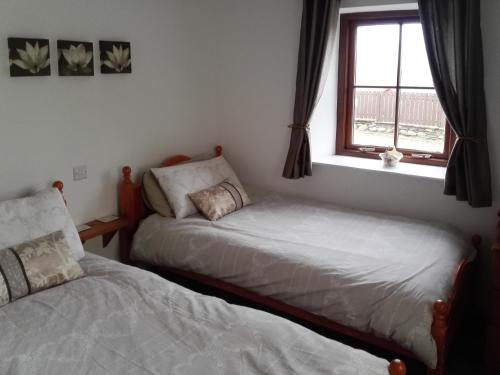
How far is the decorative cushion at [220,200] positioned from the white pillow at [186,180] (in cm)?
6

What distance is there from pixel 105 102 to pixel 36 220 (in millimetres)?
977

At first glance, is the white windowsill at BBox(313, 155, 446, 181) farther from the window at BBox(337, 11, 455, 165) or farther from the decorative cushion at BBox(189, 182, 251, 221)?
the decorative cushion at BBox(189, 182, 251, 221)

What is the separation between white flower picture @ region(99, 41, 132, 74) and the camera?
3.18m

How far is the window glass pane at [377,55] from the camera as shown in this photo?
360 centimetres

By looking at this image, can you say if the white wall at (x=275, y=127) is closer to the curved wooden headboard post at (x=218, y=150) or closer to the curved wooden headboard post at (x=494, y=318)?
the curved wooden headboard post at (x=218, y=150)

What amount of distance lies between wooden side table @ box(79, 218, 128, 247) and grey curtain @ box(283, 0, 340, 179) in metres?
1.24

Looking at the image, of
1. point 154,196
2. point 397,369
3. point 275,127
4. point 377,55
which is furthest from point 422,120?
point 397,369

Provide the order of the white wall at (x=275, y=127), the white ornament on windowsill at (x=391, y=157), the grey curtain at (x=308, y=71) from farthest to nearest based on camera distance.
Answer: the white ornament on windowsill at (x=391, y=157), the grey curtain at (x=308, y=71), the white wall at (x=275, y=127)

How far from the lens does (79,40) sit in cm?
305

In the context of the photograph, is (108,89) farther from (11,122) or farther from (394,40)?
(394,40)

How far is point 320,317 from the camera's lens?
267 cm

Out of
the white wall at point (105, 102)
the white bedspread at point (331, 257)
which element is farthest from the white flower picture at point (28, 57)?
the white bedspread at point (331, 257)

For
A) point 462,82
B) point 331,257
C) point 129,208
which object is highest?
point 462,82

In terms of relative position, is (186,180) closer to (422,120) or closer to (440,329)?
(422,120)
